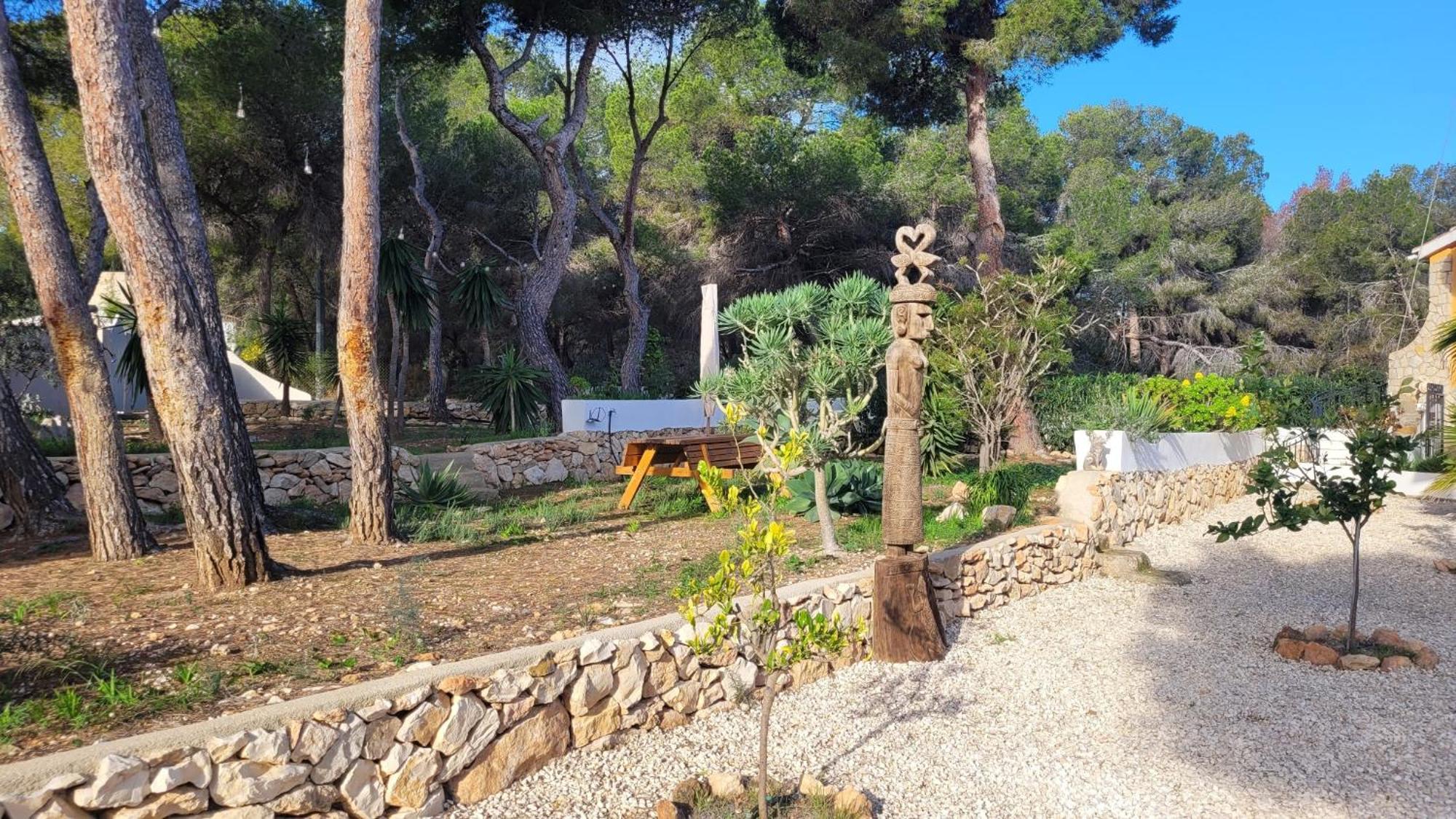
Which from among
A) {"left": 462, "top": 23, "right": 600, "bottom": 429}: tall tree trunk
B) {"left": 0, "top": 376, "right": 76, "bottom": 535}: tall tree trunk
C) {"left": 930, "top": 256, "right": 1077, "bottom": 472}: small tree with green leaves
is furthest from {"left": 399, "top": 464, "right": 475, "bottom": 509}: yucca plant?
{"left": 930, "top": 256, "right": 1077, "bottom": 472}: small tree with green leaves

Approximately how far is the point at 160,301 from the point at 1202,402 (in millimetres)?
11248

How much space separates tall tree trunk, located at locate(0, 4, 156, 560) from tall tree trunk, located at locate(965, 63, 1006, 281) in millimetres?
10862

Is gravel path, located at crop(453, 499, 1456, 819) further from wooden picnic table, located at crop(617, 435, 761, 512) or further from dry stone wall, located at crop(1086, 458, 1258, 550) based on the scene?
wooden picnic table, located at crop(617, 435, 761, 512)

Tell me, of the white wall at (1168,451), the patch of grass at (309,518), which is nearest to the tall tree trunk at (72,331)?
the patch of grass at (309,518)

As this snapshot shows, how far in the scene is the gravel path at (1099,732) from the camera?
3639 millimetres

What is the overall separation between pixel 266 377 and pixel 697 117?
37.6 feet

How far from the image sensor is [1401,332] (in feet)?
72.7

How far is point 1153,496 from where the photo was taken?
393 inches

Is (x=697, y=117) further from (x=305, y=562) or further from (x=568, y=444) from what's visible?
(x=305, y=562)

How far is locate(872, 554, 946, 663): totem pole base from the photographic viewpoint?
206 inches

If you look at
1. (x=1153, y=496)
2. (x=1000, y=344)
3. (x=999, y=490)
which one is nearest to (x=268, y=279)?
(x=1000, y=344)

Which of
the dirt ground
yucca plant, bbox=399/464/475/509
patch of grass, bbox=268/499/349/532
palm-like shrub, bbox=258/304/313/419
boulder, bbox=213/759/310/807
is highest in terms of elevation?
palm-like shrub, bbox=258/304/313/419

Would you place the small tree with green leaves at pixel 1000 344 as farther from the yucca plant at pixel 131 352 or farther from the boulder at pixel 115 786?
the boulder at pixel 115 786

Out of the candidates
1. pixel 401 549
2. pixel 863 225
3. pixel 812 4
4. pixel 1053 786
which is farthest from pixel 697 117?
pixel 1053 786
